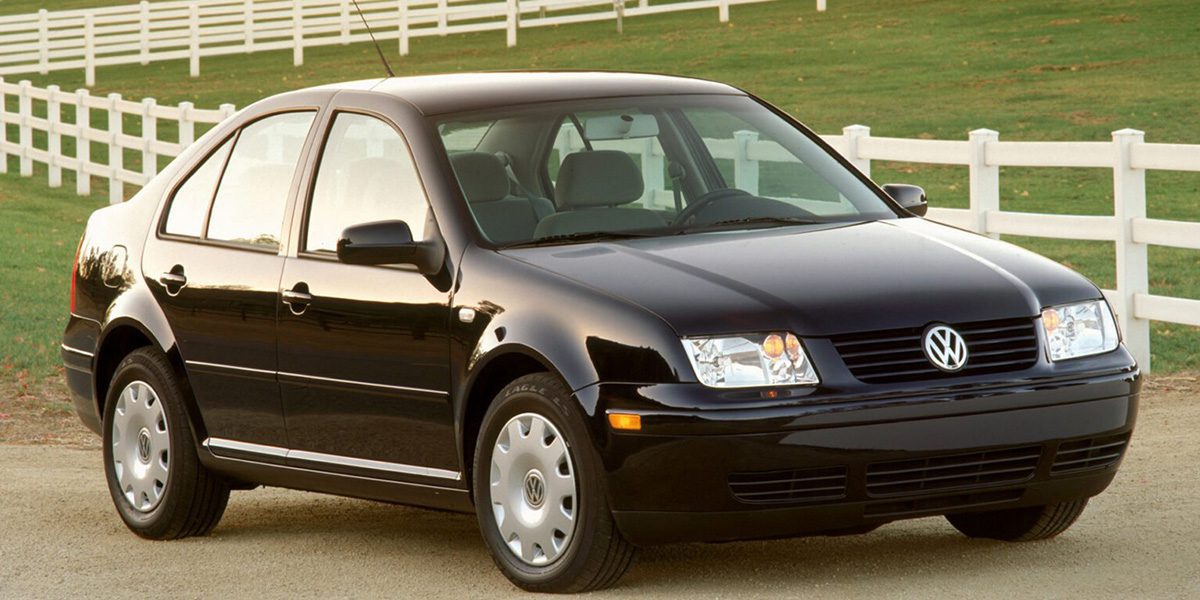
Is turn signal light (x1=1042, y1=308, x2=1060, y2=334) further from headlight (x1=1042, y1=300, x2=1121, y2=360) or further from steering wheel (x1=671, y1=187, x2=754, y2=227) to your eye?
steering wheel (x1=671, y1=187, x2=754, y2=227)

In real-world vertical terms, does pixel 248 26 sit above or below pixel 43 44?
above

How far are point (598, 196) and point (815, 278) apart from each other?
108cm

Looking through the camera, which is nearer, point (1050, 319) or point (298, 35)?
point (1050, 319)

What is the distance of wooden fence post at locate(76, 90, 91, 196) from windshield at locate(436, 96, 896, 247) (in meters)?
23.4

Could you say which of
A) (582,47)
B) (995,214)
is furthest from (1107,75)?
(995,214)

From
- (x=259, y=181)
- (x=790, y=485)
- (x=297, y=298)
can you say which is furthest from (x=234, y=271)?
(x=790, y=485)

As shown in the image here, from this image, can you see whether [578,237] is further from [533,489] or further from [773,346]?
[773,346]

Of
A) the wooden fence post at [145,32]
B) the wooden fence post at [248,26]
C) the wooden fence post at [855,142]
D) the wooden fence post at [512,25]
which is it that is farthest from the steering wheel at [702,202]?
the wooden fence post at [248,26]

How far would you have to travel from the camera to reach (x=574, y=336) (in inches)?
251

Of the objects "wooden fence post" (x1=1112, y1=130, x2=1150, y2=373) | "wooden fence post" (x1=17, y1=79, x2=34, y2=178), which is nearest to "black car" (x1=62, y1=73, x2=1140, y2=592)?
"wooden fence post" (x1=1112, y1=130, x2=1150, y2=373)

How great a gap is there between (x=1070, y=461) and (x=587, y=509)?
57.7 inches

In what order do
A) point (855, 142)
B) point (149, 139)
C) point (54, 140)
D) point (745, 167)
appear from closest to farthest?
1. point (745, 167)
2. point (855, 142)
3. point (149, 139)
4. point (54, 140)

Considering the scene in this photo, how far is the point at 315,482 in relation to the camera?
25.0ft

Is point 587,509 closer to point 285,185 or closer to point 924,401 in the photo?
point 924,401
